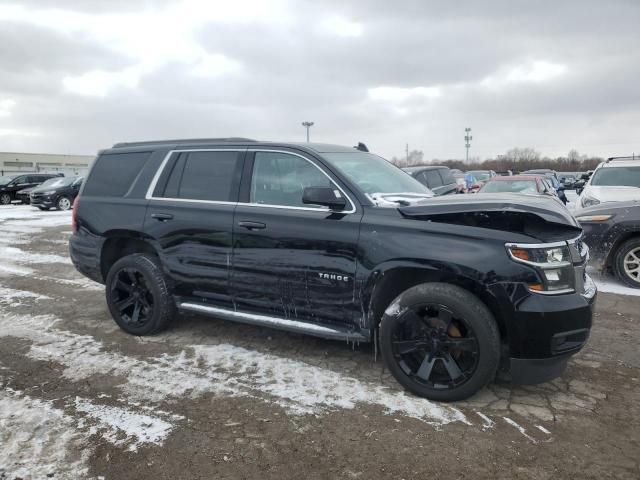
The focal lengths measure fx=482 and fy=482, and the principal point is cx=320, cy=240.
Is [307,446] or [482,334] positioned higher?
[482,334]

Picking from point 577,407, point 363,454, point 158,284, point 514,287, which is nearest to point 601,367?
point 577,407

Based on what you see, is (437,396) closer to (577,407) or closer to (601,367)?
(577,407)

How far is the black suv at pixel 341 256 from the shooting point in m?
3.11

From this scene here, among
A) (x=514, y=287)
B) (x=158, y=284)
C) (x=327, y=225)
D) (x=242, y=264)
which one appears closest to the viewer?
(x=514, y=287)

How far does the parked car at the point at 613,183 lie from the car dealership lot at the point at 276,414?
4.62 metres

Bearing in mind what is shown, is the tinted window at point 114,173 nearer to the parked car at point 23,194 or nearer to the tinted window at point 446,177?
the tinted window at point 446,177

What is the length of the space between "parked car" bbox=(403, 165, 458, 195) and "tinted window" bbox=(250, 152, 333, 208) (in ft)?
24.1

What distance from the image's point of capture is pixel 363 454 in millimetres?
2723

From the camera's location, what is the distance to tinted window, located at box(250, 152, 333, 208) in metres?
3.91

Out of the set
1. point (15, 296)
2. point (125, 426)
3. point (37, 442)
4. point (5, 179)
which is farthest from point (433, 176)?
point (5, 179)

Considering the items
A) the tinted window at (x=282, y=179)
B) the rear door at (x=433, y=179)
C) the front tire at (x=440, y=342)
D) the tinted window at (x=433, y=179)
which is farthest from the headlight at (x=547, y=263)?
the tinted window at (x=433, y=179)

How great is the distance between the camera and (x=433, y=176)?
469 inches

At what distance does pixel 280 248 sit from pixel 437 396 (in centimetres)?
159

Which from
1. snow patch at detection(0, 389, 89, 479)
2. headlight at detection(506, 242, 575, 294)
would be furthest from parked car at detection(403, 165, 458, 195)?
snow patch at detection(0, 389, 89, 479)
